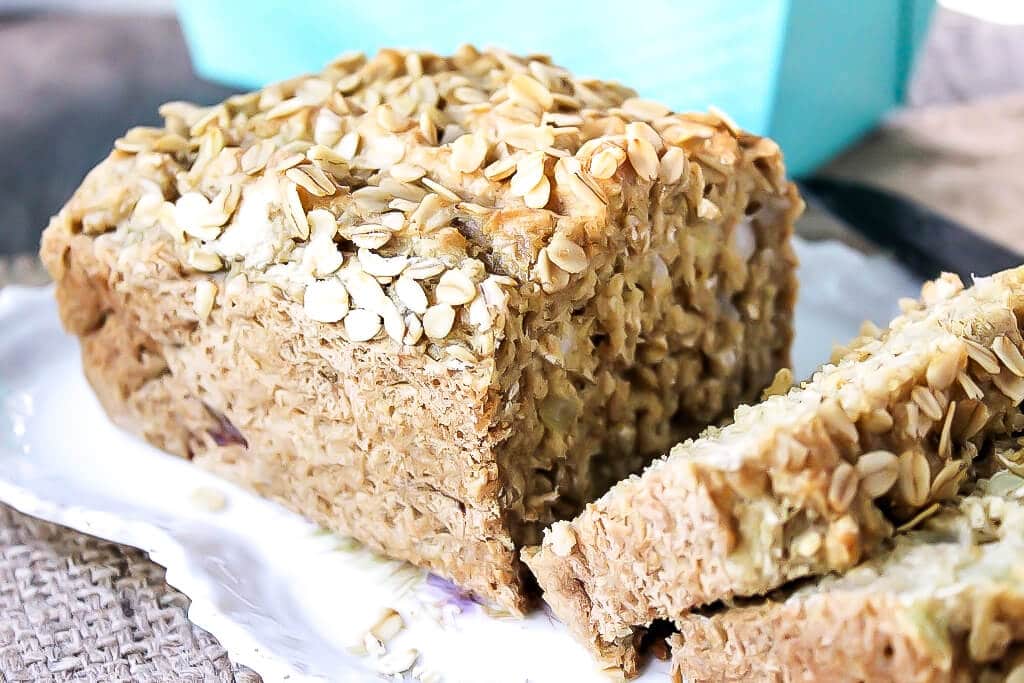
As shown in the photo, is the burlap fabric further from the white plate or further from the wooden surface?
the wooden surface

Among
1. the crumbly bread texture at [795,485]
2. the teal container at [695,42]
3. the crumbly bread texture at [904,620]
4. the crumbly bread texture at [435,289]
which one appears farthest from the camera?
the teal container at [695,42]

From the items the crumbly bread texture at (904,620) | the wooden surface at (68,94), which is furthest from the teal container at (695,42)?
the crumbly bread texture at (904,620)

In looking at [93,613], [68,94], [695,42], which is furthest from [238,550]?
[68,94]

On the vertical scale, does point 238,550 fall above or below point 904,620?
below

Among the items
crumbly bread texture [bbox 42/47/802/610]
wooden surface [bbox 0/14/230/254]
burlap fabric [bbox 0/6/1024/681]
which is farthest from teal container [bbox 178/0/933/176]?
crumbly bread texture [bbox 42/47/802/610]

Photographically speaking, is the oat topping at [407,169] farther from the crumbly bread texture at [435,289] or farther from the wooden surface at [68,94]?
the wooden surface at [68,94]

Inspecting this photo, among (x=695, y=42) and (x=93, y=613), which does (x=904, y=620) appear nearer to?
(x=93, y=613)
